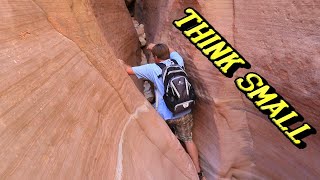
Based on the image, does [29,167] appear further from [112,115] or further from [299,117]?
[299,117]

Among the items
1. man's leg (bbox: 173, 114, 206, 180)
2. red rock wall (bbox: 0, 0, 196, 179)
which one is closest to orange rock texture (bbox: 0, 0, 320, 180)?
red rock wall (bbox: 0, 0, 196, 179)

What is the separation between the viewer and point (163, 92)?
366 cm

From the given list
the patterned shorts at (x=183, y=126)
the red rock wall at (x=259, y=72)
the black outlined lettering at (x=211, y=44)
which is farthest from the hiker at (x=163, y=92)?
the black outlined lettering at (x=211, y=44)

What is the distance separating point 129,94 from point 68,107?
3.22ft

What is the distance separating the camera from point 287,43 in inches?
120

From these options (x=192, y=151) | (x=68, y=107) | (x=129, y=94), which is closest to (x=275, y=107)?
(x=192, y=151)

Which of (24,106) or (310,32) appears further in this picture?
(310,32)

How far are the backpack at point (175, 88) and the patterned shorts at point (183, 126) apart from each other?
0.79 ft

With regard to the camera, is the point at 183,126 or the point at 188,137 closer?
the point at 183,126

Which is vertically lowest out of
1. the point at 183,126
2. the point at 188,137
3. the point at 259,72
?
the point at 188,137

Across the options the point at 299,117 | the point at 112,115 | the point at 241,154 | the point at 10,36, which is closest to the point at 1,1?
the point at 10,36

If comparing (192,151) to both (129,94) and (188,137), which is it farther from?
(129,94)

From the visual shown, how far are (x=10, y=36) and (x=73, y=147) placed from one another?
0.74m

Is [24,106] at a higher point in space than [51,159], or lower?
higher
